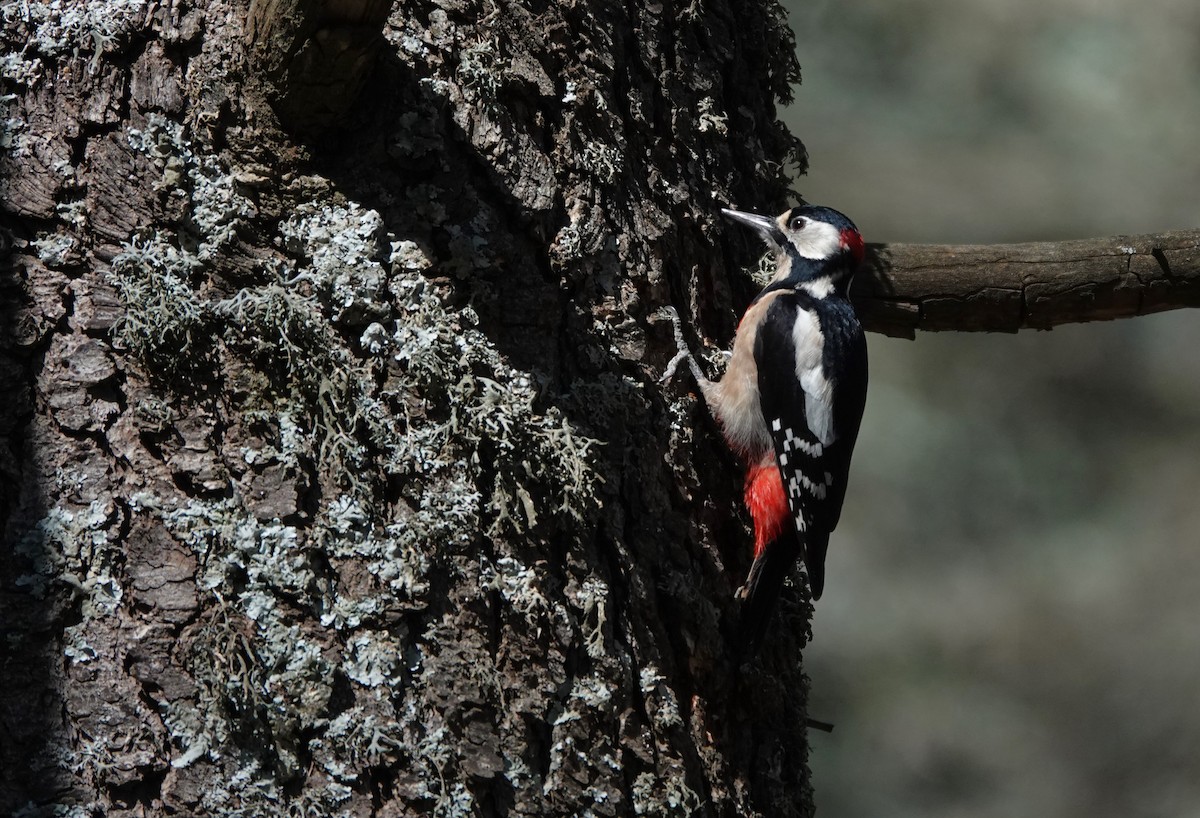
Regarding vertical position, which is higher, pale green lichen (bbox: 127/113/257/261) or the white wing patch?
the white wing patch

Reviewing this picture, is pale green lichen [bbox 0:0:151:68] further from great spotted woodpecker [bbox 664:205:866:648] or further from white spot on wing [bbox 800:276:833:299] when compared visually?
white spot on wing [bbox 800:276:833:299]

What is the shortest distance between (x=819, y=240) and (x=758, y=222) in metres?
0.54

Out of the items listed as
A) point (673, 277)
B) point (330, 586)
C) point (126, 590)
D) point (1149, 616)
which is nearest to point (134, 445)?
point (126, 590)

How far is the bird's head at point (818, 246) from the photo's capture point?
9.61 ft

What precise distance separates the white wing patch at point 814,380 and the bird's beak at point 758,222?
31 centimetres

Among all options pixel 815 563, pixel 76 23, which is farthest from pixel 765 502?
pixel 76 23

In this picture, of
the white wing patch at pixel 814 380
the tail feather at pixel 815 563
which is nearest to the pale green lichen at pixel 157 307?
the tail feather at pixel 815 563

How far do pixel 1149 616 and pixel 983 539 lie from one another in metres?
0.98

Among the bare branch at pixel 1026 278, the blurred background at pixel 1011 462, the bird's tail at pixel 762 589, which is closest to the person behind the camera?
the bird's tail at pixel 762 589

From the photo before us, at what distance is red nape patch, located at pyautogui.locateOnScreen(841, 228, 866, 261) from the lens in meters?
2.86

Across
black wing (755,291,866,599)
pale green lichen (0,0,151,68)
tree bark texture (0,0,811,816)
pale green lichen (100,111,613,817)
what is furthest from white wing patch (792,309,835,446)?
pale green lichen (0,0,151,68)

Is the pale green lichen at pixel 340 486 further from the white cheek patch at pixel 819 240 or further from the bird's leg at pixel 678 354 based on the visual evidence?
the white cheek patch at pixel 819 240

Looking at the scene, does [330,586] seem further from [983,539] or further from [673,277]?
[983,539]

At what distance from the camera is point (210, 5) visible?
184 cm
